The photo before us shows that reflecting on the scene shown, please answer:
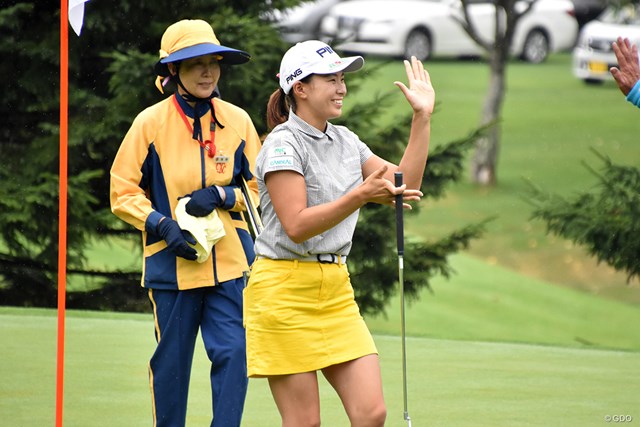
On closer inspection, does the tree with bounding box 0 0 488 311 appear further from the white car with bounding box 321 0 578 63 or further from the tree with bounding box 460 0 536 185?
the white car with bounding box 321 0 578 63

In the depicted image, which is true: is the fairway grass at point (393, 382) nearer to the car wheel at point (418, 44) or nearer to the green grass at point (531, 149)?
the green grass at point (531, 149)

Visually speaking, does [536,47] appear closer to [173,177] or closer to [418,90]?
[173,177]

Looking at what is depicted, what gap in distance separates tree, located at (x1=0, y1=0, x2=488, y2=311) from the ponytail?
19.0 feet

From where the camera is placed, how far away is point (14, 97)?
1181 cm

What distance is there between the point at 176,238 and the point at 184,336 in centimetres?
46

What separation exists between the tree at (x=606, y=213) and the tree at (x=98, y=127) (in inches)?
52.2

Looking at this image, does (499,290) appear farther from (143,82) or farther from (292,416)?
(292,416)

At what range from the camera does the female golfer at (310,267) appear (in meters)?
4.35

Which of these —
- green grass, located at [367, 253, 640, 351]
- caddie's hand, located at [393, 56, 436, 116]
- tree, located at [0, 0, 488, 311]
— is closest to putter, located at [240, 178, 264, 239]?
caddie's hand, located at [393, 56, 436, 116]

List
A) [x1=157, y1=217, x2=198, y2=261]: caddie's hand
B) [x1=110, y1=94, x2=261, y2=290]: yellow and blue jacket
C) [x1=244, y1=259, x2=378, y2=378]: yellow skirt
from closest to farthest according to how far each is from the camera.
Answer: [x1=244, y1=259, x2=378, y2=378]: yellow skirt < [x1=157, y1=217, x2=198, y2=261]: caddie's hand < [x1=110, y1=94, x2=261, y2=290]: yellow and blue jacket

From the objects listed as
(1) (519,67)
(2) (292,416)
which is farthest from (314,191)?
(1) (519,67)

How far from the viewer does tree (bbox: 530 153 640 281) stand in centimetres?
1027

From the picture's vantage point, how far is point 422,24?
25.7 meters

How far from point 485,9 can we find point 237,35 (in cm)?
Answer: 1692
